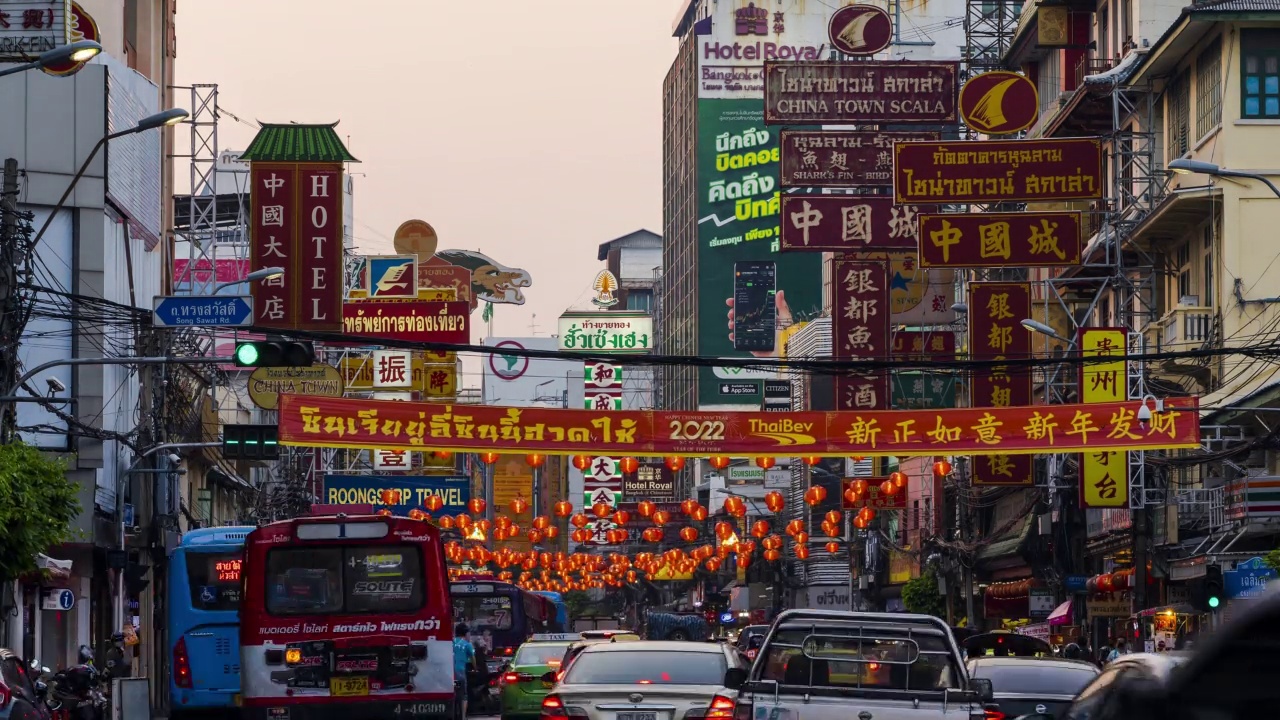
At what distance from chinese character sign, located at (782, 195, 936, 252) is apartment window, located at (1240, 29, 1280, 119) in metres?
10.3

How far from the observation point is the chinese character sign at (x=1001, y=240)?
4228 cm

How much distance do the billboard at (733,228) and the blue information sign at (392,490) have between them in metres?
74.4

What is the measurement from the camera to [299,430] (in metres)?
35.5

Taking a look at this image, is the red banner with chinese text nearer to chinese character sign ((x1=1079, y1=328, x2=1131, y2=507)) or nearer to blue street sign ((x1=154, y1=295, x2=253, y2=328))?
chinese character sign ((x1=1079, y1=328, x2=1131, y2=507))

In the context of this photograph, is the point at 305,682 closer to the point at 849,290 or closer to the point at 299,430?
the point at 299,430

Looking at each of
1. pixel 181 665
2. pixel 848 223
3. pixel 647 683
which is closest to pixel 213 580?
pixel 181 665

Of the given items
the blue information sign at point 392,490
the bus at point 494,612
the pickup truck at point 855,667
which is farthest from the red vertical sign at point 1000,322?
the pickup truck at point 855,667

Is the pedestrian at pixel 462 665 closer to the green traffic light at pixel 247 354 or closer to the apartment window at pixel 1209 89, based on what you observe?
the green traffic light at pixel 247 354

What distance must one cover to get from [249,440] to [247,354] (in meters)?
13.0

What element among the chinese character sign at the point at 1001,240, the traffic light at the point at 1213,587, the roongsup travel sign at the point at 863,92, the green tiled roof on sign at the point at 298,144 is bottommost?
the traffic light at the point at 1213,587

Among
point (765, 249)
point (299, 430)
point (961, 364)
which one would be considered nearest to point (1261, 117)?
point (961, 364)

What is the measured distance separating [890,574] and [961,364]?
182ft

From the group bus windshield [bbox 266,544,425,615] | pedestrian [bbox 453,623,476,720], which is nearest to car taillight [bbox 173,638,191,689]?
pedestrian [bbox 453,623,476,720]

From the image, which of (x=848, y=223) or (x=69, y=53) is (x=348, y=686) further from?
(x=848, y=223)
